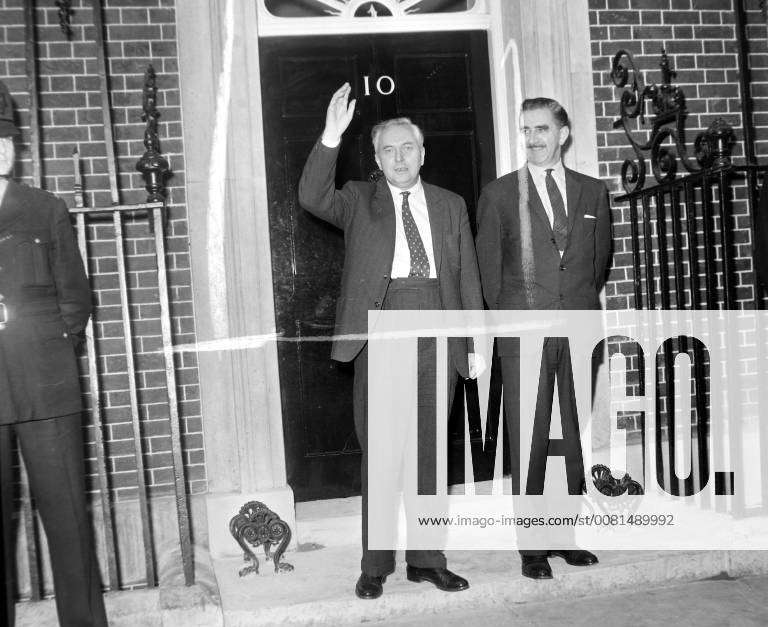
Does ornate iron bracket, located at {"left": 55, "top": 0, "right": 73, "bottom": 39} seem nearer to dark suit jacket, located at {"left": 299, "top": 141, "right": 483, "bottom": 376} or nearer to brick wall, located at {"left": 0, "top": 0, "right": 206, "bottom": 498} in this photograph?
brick wall, located at {"left": 0, "top": 0, "right": 206, "bottom": 498}

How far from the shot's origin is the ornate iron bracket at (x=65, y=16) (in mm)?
3860

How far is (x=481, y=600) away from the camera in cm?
362

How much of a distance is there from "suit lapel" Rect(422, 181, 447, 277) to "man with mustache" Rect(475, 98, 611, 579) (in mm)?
288

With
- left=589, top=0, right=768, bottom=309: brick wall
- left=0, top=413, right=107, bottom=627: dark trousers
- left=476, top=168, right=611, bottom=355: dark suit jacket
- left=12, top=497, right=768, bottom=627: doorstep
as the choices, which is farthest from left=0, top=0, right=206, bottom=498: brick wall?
left=589, top=0, right=768, bottom=309: brick wall

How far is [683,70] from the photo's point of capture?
15.7 feet

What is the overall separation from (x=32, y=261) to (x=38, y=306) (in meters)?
0.17

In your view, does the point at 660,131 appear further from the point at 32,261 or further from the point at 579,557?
the point at 32,261

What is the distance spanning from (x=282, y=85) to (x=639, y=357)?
257cm

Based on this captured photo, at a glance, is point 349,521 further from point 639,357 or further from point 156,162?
point 156,162

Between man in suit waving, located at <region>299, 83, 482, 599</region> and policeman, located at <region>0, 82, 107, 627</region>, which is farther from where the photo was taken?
man in suit waving, located at <region>299, 83, 482, 599</region>

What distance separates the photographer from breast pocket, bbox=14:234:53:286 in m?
3.05

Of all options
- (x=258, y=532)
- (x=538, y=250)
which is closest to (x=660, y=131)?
(x=538, y=250)

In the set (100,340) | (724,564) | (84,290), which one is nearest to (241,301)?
(100,340)

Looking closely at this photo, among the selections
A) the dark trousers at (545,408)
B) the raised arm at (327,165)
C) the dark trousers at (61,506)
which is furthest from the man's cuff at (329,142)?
the dark trousers at (61,506)
